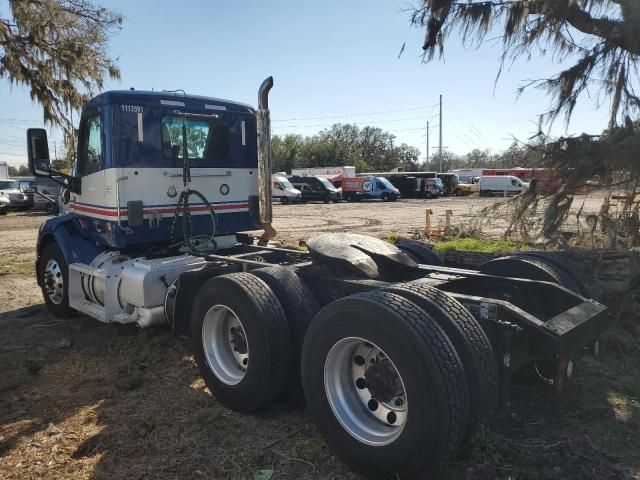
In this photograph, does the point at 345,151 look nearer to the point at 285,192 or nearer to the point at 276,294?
the point at 285,192

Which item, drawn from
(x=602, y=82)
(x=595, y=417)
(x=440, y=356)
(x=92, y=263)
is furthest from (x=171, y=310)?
(x=602, y=82)

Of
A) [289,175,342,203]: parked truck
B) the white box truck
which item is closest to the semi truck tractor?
[289,175,342,203]: parked truck

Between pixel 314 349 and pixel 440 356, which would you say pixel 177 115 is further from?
pixel 440 356

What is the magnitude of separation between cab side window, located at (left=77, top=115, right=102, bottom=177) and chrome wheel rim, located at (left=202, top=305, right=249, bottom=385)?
2.63m

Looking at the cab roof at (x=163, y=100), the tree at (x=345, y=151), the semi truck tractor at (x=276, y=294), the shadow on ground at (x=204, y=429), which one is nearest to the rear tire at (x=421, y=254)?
the semi truck tractor at (x=276, y=294)

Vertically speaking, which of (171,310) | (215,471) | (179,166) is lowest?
(215,471)

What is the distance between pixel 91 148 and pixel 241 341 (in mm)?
3381

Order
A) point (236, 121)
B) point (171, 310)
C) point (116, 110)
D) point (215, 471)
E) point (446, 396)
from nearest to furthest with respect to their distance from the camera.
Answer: point (446, 396), point (215, 471), point (171, 310), point (116, 110), point (236, 121)

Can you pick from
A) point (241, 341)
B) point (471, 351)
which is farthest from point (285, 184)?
point (471, 351)

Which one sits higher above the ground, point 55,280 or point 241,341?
point 55,280

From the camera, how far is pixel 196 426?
12.9ft

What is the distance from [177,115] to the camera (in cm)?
614

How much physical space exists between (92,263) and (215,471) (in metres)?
3.75

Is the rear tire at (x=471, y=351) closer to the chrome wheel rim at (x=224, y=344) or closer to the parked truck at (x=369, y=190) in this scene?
the chrome wheel rim at (x=224, y=344)
